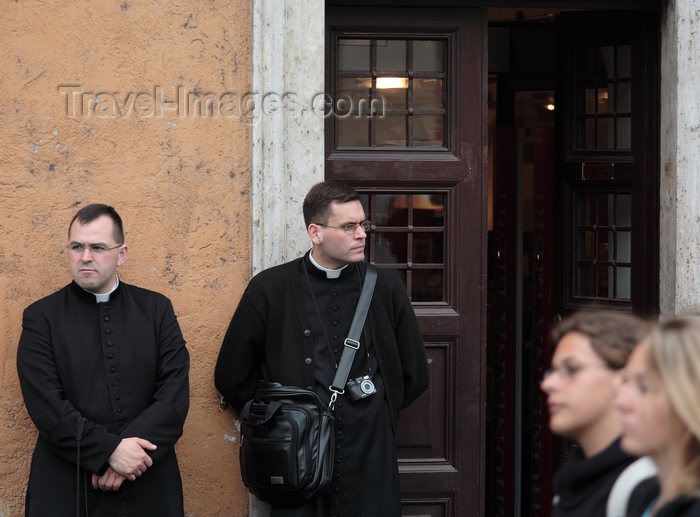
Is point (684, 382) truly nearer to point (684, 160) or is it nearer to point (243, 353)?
point (243, 353)

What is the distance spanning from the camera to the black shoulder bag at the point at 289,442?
12.8 ft

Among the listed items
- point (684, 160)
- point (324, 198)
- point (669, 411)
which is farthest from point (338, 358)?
point (669, 411)

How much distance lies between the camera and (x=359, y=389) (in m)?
4.12

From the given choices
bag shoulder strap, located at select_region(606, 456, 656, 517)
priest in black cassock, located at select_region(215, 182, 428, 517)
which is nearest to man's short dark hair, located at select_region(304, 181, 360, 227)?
priest in black cassock, located at select_region(215, 182, 428, 517)

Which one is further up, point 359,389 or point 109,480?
point 359,389

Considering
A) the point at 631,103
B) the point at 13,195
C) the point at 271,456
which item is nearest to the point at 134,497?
the point at 271,456

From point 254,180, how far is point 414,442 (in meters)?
1.42

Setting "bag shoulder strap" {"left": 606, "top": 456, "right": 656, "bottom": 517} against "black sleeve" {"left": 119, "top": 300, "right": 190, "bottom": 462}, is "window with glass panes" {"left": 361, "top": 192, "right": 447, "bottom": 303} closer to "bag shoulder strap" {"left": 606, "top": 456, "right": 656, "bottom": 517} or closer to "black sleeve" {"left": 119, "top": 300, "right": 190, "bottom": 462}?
"black sleeve" {"left": 119, "top": 300, "right": 190, "bottom": 462}

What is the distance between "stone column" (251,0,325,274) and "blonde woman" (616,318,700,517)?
2.51 meters

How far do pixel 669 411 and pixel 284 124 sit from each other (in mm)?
2767

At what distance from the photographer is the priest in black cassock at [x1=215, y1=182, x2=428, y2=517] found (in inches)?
163

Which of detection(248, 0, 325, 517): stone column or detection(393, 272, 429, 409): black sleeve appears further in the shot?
detection(248, 0, 325, 517): stone column

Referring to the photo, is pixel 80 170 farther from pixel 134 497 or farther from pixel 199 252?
pixel 134 497

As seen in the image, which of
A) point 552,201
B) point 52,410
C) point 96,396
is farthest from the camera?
point 552,201
